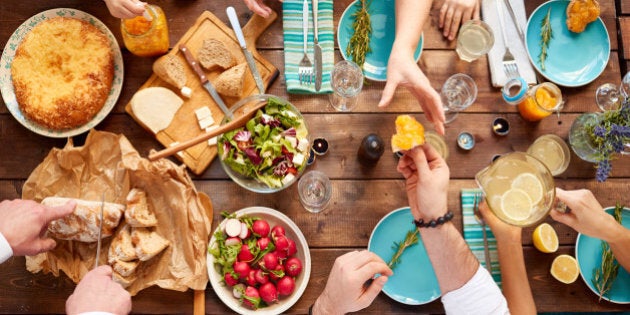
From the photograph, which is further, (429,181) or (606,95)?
(606,95)

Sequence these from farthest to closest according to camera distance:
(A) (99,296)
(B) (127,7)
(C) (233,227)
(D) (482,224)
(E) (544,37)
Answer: (E) (544,37) < (D) (482,224) < (C) (233,227) < (B) (127,7) < (A) (99,296)

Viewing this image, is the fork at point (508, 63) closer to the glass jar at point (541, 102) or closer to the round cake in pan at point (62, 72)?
the glass jar at point (541, 102)

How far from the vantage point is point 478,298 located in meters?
1.85

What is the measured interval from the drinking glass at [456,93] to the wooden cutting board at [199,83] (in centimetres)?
Answer: 82

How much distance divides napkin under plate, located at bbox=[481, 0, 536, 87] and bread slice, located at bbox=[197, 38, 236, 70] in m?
1.25

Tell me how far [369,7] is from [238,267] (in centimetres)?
135

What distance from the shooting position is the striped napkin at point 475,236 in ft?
6.84

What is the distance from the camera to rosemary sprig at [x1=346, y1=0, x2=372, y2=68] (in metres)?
2.14

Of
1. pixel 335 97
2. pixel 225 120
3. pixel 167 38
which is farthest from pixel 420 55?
pixel 167 38

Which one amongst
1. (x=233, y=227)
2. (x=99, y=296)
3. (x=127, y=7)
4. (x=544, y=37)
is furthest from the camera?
(x=544, y=37)

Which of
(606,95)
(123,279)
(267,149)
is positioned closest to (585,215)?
(606,95)

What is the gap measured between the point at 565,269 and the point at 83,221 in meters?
2.16

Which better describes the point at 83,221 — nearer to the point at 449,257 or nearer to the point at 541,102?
the point at 449,257

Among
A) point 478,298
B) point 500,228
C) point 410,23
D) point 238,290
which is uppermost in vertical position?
point 410,23
